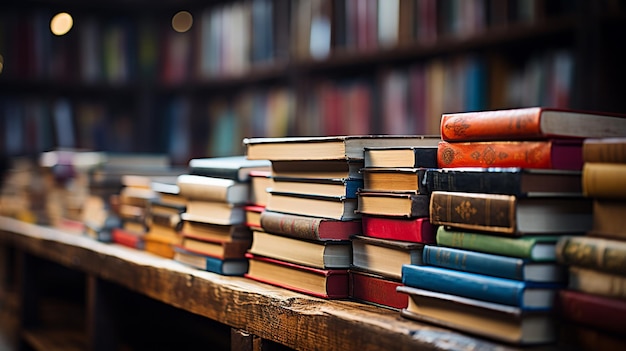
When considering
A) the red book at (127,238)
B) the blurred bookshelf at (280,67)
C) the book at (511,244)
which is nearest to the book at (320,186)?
the book at (511,244)

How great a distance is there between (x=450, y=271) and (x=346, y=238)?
0.24m

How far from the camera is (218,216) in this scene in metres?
1.39

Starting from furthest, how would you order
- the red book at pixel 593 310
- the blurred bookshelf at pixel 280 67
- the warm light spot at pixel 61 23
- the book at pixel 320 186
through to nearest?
the warm light spot at pixel 61 23
the blurred bookshelf at pixel 280 67
the book at pixel 320 186
the red book at pixel 593 310

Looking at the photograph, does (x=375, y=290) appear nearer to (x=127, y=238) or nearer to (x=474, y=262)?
(x=474, y=262)

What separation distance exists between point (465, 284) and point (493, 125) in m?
0.19

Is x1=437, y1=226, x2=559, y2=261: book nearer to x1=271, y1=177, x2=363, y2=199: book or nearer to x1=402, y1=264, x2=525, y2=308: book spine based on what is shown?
x1=402, y1=264, x2=525, y2=308: book spine

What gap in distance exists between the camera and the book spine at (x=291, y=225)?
110cm

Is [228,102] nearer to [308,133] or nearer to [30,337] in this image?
[308,133]

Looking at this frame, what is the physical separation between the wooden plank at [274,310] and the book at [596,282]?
0.32 feet

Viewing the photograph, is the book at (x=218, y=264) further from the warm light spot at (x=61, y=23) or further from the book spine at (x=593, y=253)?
the warm light spot at (x=61, y=23)

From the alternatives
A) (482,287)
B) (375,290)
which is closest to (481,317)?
(482,287)

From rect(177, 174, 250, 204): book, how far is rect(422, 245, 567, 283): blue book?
517mm

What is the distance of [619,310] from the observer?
28.7 inches

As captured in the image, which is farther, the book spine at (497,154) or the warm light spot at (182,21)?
the warm light spot at (182,21)
